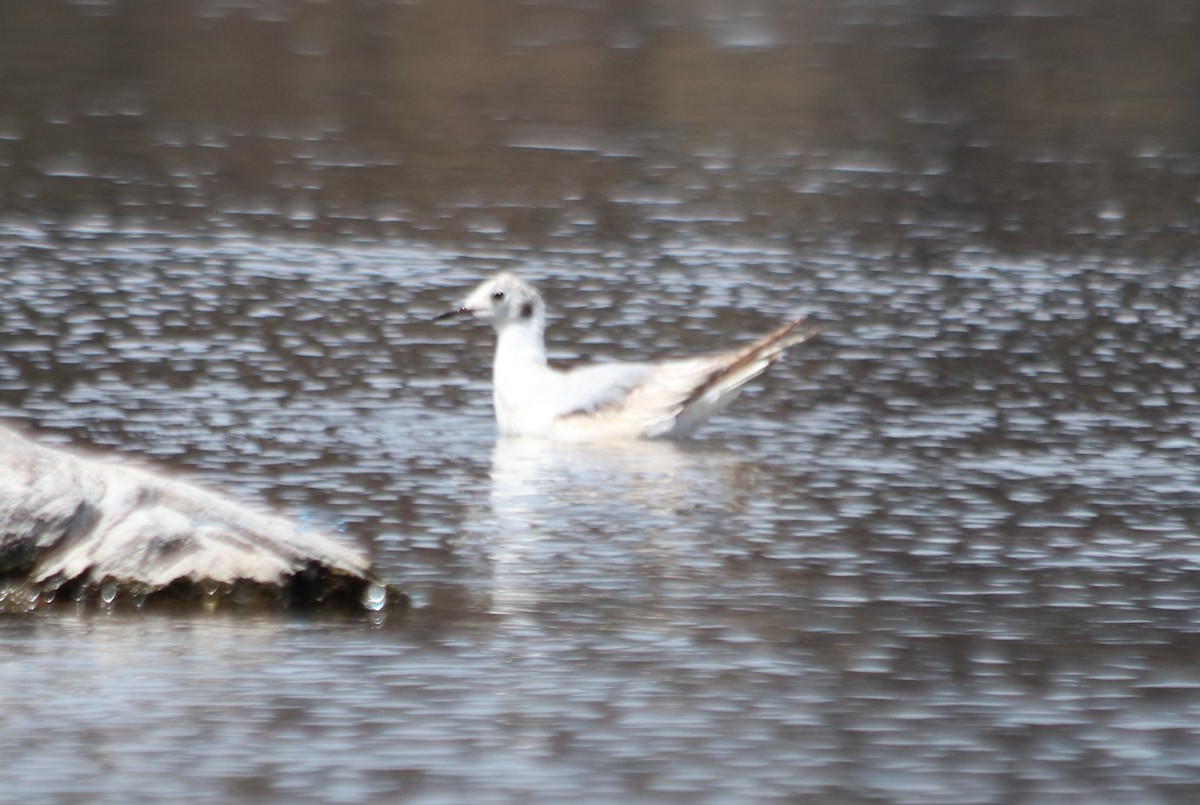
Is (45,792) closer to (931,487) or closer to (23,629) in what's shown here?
(23,629)

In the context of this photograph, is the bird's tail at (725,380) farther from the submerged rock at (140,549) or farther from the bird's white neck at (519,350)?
the submerged rock at (140,549)

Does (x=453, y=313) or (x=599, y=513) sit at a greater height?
(x=453, y=313)

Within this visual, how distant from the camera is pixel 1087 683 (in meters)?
9.72

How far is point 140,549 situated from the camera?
1023 centimetres

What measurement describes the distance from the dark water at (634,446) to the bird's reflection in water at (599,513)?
0.04 meters

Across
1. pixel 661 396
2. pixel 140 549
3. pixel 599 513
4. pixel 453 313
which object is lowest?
pixel 599 513

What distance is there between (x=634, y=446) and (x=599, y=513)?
88.2 inches

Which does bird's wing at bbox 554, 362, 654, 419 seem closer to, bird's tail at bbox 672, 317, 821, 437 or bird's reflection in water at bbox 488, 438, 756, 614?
bird's reflection in water at bbox 488, 438, 756, 614

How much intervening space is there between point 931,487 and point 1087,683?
12.6 ft

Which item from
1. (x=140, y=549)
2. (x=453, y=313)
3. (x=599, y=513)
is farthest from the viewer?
(x=453, y=313)

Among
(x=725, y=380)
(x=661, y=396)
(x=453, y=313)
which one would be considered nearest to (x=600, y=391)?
(x=661, y=396)

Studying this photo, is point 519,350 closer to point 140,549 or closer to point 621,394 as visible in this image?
point 621,394

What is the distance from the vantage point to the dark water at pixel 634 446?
8.86m

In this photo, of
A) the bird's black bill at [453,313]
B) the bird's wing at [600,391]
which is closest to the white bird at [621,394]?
the bird's wing at [600,391]
